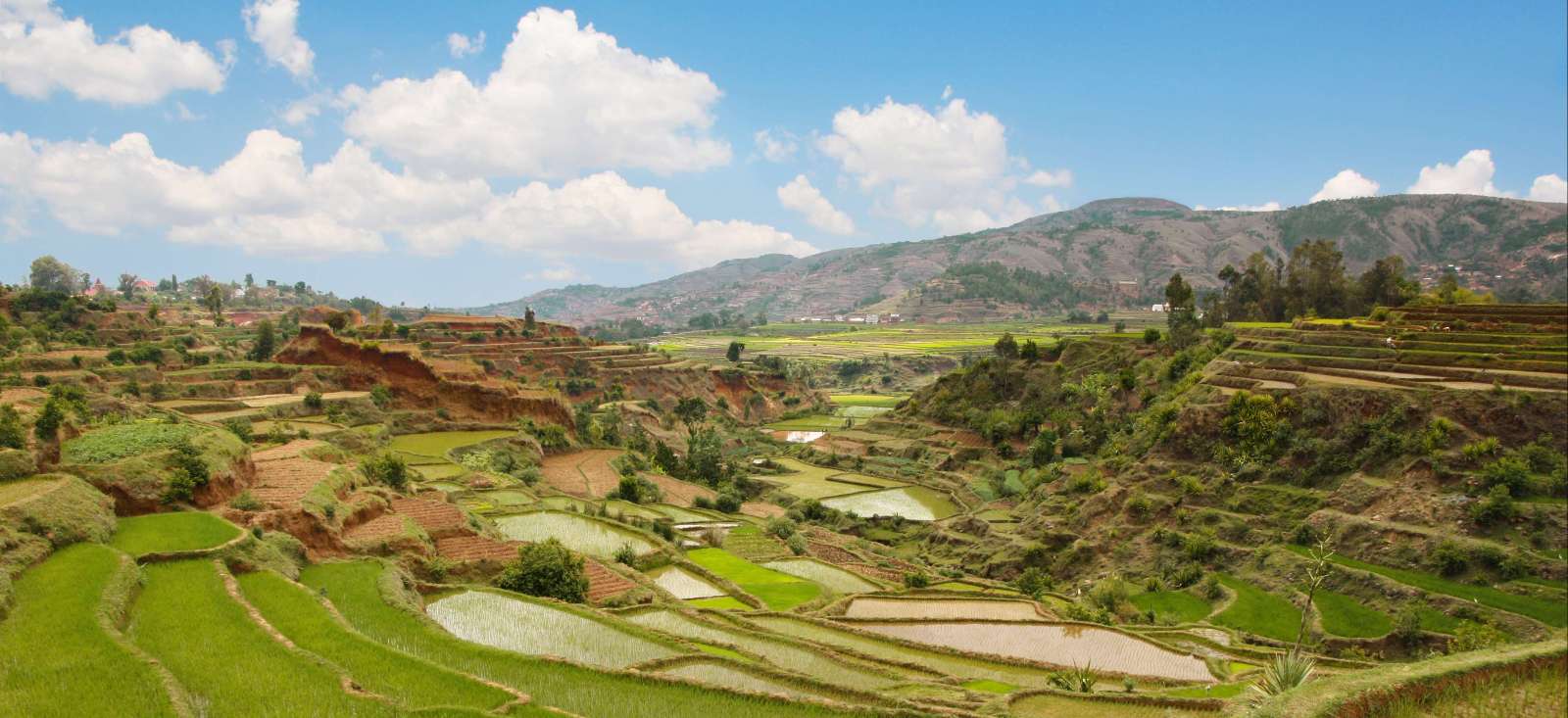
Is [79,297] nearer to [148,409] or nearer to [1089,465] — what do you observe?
[148,409]

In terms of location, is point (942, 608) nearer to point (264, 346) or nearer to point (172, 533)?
point (172, 533)

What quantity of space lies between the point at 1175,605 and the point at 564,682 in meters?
22.4

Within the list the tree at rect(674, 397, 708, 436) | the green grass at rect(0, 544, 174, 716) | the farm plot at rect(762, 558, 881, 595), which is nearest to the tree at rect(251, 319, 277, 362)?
the tree at rect(674, 397, 708, 436)

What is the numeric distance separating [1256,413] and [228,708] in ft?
115

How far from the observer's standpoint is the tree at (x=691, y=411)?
235 ft

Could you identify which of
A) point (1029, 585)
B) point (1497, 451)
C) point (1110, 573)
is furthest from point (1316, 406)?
point (1029, 585)

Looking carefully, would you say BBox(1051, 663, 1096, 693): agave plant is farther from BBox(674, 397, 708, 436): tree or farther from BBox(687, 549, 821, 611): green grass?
BBox(674, 397, 708, 436): tree

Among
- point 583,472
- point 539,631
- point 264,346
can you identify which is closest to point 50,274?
point 264,346

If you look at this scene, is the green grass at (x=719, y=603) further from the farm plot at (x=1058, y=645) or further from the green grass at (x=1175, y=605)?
the green grass at (x=1175, y=605)

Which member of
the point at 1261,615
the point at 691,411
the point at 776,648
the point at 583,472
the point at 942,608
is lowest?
the point at 1261,615

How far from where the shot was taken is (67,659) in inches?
433

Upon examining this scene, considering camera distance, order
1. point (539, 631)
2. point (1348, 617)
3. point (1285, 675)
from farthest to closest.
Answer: point (1348, 617)
point (539, 631)
point (1285, 675)

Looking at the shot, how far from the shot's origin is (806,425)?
261 ft

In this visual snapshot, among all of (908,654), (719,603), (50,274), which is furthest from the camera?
(50,274)
